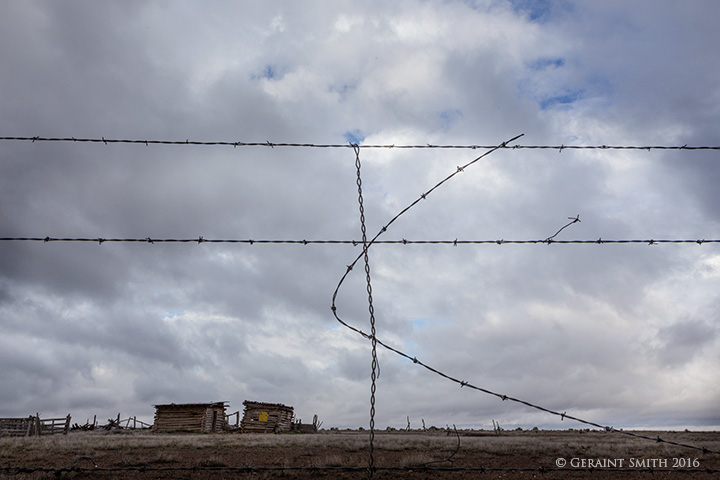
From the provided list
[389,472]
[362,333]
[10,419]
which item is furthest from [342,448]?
[10,419]

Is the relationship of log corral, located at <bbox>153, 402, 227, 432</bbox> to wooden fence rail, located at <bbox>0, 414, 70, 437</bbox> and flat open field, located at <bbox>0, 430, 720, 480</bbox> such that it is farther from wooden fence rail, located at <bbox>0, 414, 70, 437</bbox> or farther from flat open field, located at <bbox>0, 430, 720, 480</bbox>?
flat open field, located at <bbox>0, 430, 720, 480</bbox>

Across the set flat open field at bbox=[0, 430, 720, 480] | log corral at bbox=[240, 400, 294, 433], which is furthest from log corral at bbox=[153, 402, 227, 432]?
flat open field at bbox=[0, 430, 720, 480]

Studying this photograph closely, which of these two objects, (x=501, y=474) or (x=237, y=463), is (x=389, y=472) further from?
(x=237, y=463)

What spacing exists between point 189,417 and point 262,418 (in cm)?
615

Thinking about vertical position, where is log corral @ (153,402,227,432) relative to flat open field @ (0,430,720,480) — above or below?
above

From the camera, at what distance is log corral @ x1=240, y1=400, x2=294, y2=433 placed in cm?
4641

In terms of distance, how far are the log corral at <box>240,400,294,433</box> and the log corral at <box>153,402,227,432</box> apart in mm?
2298

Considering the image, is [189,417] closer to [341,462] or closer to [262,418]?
[262,418]

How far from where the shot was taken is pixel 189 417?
45.5 m

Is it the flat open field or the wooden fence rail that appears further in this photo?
the wooden fence rail

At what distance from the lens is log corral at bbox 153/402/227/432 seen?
4500 cm

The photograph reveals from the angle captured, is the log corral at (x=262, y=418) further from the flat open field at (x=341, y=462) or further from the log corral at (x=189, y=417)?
the flat open field at (x=341, y=462)

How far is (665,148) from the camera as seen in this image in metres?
8.85

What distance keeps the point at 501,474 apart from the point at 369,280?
7858 mm
